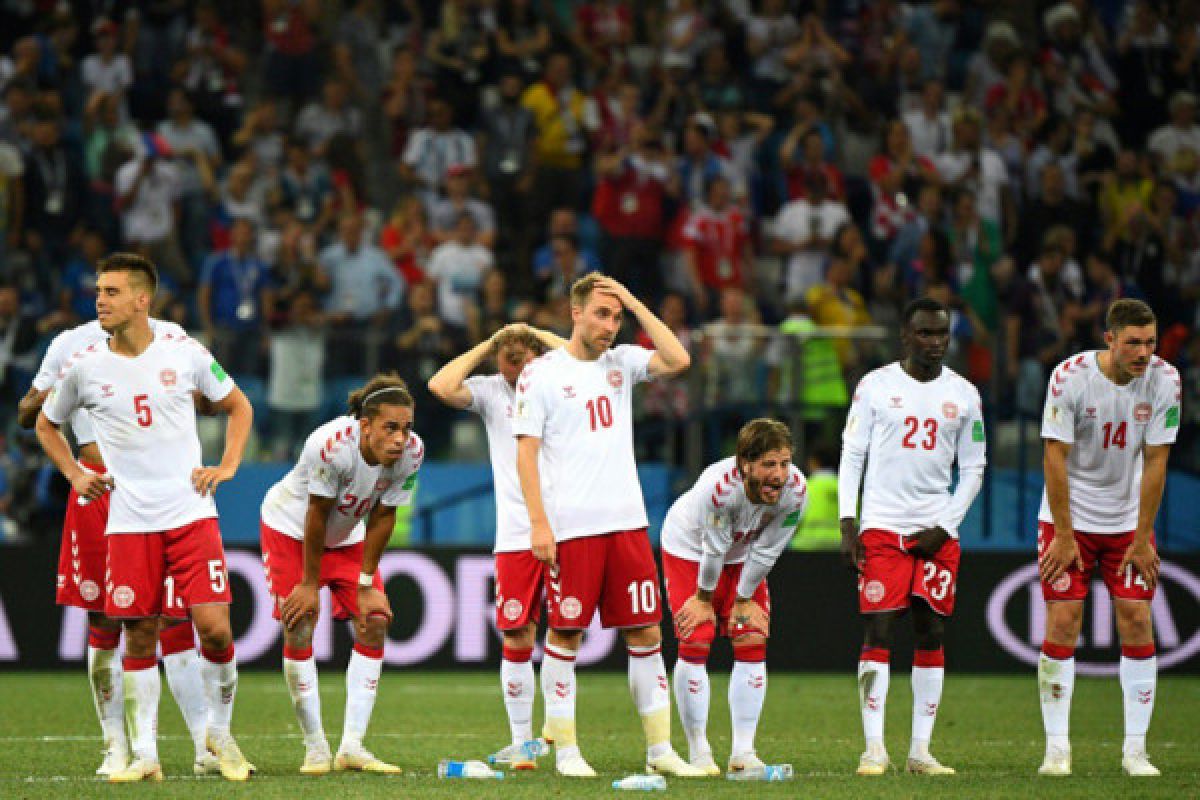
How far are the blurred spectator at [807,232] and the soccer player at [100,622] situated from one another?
402 inches

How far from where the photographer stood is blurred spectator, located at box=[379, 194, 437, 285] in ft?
64.1

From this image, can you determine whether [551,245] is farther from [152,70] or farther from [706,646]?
[706,646]

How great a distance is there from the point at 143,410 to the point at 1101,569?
502 centimetres

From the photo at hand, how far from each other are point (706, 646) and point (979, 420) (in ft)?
6.23

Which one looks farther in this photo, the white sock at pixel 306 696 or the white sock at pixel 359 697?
the white sock at pixel 359 697

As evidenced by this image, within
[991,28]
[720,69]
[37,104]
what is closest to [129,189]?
[37,104]

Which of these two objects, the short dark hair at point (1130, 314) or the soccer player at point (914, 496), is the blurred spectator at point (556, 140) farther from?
the short dark hair at point (1130, 314)

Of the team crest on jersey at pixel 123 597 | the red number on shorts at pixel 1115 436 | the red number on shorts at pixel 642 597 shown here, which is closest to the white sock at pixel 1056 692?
the red number on shorts at pixel 1115 436

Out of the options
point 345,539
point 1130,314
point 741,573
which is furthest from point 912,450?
point 345,539

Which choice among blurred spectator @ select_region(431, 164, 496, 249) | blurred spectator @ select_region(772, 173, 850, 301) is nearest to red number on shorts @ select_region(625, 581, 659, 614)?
blurred spectator @ select_region(772, 173, 850, 301)

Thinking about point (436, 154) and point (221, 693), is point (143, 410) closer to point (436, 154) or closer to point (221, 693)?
point (221, 693)

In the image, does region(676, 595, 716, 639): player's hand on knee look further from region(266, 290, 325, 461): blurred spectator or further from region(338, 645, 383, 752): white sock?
region(266, 290, 325, 461): blurred spectator

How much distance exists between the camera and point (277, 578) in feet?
34.2

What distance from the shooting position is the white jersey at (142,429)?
9.32 metres
